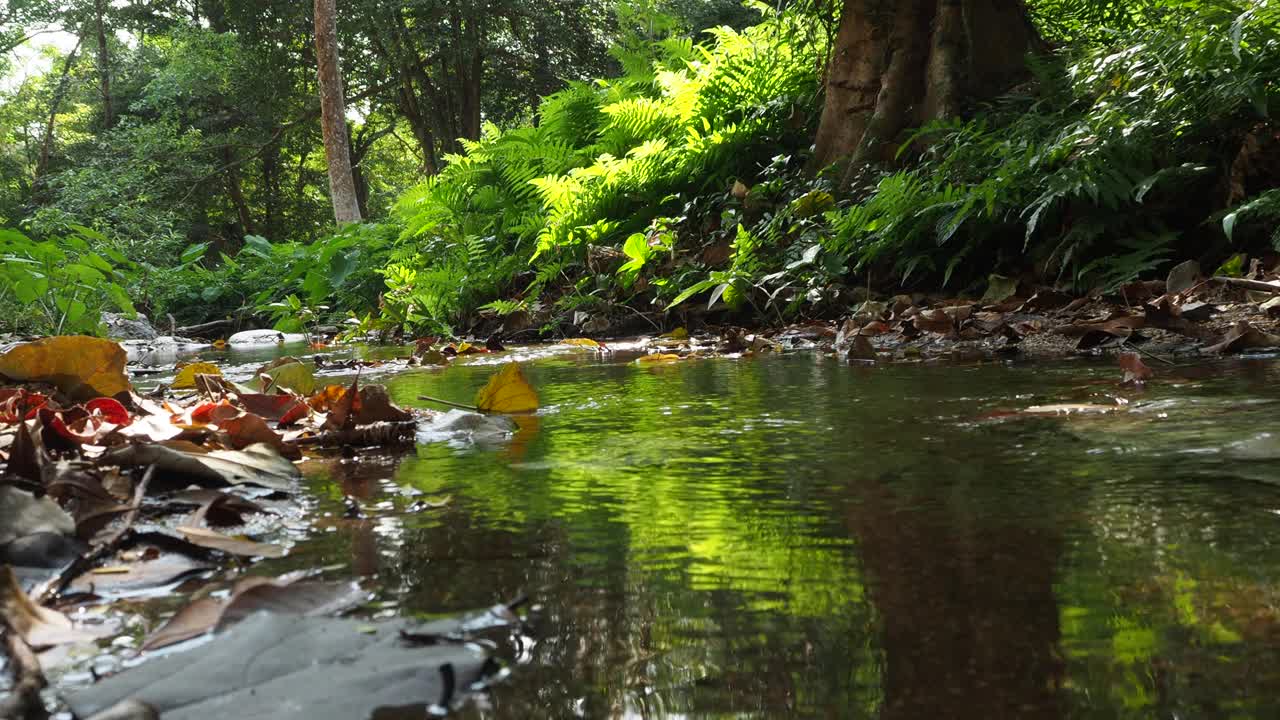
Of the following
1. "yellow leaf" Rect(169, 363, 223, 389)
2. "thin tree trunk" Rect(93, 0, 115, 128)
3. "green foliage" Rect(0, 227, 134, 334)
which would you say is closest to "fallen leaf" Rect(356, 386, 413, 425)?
"yellow leaf" Rect(169, 363, 223, 389)

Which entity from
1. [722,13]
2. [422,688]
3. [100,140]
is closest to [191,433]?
[422,688]

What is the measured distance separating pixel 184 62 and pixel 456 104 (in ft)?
20.3

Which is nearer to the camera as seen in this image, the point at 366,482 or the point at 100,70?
the point at 366,482

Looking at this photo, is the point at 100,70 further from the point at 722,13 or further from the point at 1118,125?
the point at 1118,125

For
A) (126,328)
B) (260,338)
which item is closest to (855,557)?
(260,338)

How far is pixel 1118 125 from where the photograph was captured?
13.4 ft

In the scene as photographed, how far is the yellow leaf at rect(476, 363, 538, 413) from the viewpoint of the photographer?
2.16 meters

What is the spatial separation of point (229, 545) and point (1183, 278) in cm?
368

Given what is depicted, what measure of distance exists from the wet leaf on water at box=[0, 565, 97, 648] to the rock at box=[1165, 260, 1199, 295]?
3781 millimetres

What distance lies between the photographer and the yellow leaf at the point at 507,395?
216 centimetres

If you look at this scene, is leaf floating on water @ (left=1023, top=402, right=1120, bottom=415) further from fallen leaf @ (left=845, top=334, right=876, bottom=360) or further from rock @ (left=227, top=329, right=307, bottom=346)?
rock @ (left=227, top=329, right=307, bottom=346)

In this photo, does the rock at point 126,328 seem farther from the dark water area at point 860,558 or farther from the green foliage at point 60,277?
the dark water area at point 860,558

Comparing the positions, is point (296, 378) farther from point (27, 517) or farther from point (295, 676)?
point (295, 676)

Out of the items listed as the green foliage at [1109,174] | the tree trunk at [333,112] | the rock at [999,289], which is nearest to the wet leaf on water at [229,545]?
the green foliage at [1109,174]
